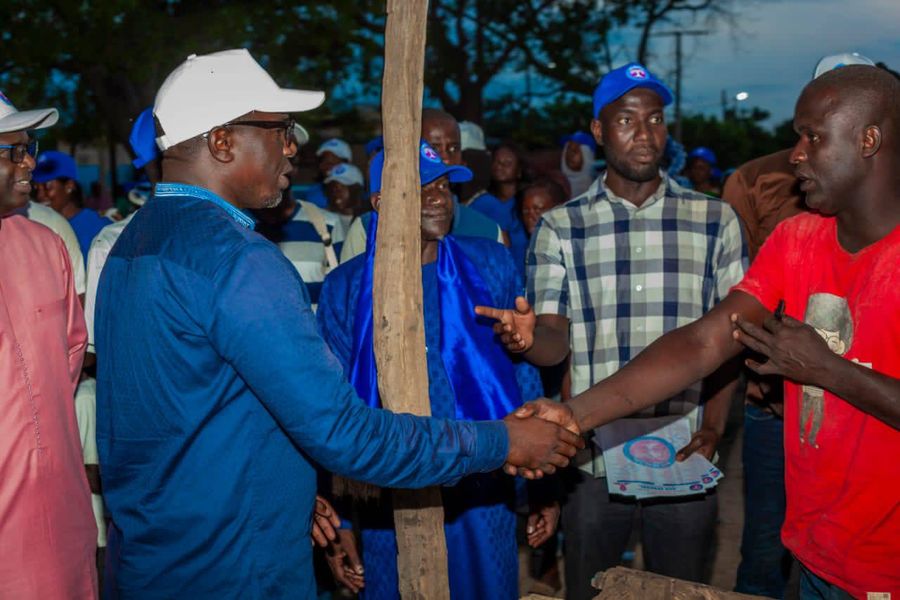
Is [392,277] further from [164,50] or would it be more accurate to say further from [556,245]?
[164,50]

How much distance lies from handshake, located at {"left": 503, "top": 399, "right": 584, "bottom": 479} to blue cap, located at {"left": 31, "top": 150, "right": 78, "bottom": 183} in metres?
4.78

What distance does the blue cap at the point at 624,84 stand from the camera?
13.1ft

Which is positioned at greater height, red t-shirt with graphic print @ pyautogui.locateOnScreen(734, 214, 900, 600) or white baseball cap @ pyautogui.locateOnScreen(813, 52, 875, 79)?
white baseball cap @ pyautogui.locateOnScreen(813, 52, 875, 79)

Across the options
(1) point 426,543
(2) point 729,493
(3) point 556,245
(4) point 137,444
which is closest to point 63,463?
(4) point 137,444

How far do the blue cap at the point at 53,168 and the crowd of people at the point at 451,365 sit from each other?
2627 millimetres

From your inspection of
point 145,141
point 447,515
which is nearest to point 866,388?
point 447,515

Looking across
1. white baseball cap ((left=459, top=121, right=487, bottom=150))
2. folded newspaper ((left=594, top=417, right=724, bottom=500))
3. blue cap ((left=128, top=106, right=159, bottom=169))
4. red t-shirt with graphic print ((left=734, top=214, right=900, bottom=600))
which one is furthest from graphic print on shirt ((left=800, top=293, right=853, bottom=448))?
white baseball cap ((left=459, top=121, right=487, bottom=150))

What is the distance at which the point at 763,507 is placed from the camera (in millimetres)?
4316

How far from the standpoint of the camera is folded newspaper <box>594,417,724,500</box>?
3.71 metres

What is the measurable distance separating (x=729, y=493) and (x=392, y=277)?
15.8 feet

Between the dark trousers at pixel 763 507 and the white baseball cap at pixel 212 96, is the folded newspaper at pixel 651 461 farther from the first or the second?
the white baseball cap at pixel 212 96

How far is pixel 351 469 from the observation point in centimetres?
239

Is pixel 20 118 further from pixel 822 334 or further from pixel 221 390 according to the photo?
pixel 822 334

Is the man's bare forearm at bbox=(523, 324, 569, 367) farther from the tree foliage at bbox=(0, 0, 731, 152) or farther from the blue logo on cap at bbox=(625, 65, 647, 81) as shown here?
the tree foliage at bbox=(0, 0, 731, 152)
